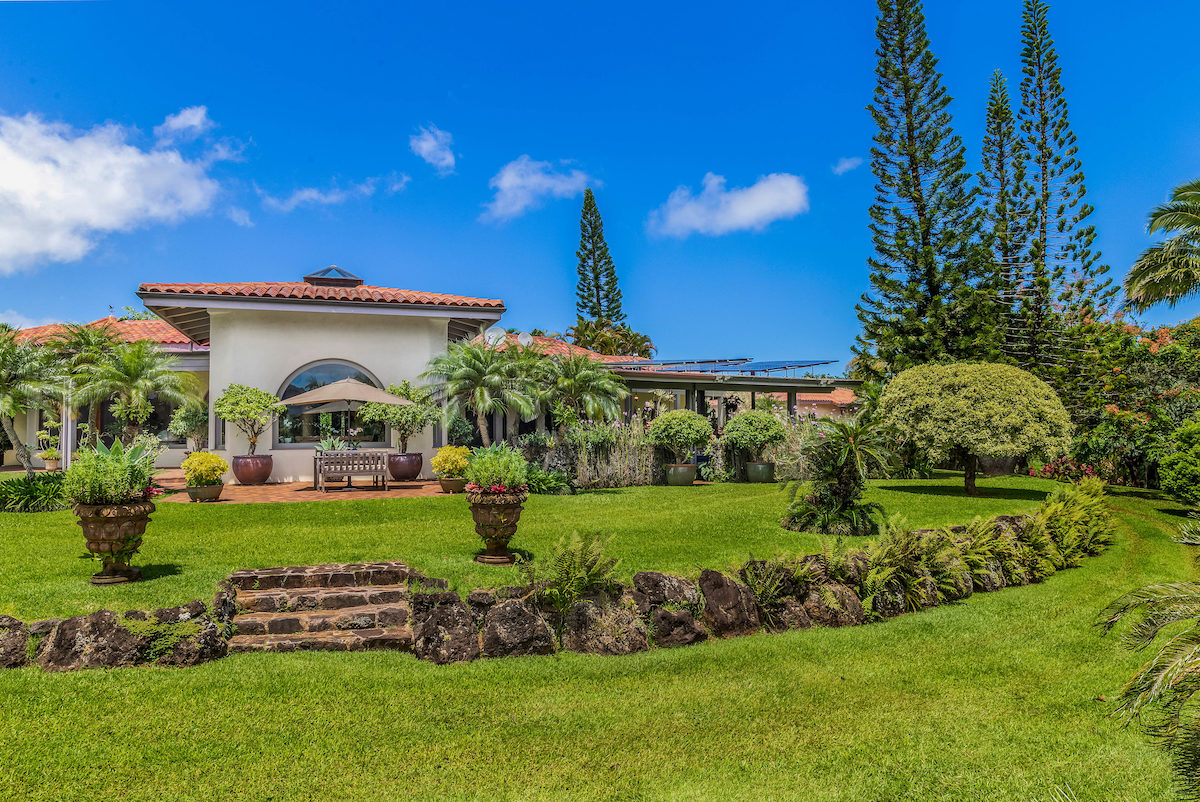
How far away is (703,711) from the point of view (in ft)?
14.2

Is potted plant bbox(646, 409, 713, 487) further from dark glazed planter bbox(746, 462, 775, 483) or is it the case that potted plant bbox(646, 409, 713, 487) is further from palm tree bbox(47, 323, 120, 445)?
palm tree bbox(47, 323, 120, 445)

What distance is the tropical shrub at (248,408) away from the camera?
13.4 metres

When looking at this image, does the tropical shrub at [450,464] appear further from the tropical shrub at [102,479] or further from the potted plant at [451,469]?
the tropical shrub at [102,479]

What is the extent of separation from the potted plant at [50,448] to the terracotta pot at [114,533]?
38.7 ft

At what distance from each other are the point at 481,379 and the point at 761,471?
699 centimetres

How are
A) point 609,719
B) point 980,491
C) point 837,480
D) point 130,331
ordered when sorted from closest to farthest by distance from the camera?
point 609,719, point 837,480, point 980,491, point 130,331

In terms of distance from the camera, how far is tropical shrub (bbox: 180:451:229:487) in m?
11.5

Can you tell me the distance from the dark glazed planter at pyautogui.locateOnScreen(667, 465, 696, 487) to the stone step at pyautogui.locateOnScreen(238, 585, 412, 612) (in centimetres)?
1001

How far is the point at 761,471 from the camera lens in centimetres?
1648

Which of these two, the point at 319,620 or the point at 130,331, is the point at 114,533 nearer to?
the point at 319,620


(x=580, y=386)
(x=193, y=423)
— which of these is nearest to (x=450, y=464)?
(x=580, y=386)

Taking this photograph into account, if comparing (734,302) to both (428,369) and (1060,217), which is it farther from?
(428,369)

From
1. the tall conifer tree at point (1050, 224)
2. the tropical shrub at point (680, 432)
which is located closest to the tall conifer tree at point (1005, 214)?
the tall conifer tree at point (1050, 224)

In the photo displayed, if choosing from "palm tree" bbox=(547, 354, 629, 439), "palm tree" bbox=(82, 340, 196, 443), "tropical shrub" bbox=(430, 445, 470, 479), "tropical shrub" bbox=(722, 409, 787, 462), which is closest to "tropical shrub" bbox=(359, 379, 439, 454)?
"tropical shrub" bbox=(430, 445, 470, 479)
